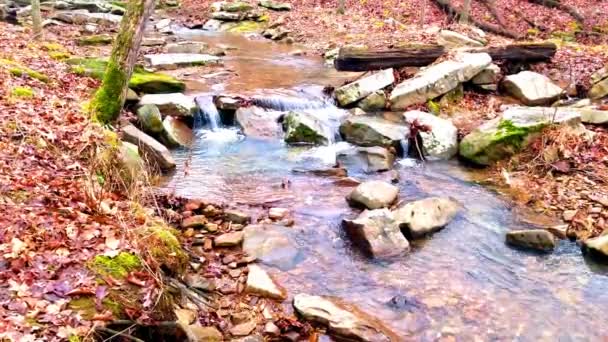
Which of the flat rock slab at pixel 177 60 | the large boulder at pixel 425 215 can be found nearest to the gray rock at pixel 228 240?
the large boulder at pixel 425 215

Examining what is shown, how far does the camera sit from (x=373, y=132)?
10.0m

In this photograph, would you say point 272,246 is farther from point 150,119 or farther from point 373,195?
point 150,119

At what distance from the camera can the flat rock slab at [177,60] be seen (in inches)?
568

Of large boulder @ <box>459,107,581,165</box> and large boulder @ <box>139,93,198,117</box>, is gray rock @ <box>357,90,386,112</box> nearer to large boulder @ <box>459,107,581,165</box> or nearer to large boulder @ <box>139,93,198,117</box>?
large boulder @ <box>459,107,581,165</box>

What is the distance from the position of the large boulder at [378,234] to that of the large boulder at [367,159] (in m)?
2.44

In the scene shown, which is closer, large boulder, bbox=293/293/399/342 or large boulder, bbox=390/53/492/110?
large boulder, bbox=293/293/399/342

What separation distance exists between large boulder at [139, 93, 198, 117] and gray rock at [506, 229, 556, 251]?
6.79 meters

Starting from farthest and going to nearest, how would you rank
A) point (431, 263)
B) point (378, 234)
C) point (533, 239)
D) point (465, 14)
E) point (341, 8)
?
point (341, 8)
point (465, 14)
point (533, 239)
point (378, 234)
point (431, 263)

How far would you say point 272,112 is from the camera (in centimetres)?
1133

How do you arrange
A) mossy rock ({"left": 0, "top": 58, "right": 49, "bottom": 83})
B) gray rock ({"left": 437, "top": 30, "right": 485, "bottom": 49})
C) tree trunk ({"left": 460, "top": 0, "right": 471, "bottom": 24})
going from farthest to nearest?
tree trunk ({"left": 460, "top": 0, "right": 471, "bottom": 24}) → gray rock ({"left": 437, "top": 30, "right": 485, "bottom": 49}) → mossy rock ({"left": 0, "top": 58, "right": 49, "bottom": 83})

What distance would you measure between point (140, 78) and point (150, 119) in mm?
2211

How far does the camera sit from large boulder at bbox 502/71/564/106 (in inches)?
450

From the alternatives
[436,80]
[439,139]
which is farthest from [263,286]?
[436,80]

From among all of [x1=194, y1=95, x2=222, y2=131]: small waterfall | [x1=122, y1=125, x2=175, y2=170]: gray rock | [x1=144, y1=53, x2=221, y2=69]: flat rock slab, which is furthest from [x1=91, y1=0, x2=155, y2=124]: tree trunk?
[x1=144, y1=53, x2=221, y2=69]: flat rock slab
